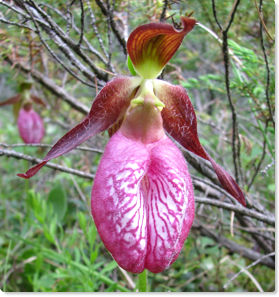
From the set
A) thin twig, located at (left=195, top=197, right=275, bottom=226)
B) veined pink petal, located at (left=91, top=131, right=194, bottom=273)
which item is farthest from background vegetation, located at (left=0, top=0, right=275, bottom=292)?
veined pink petal, located at (left=91, top=131, right=194, bottom=273)

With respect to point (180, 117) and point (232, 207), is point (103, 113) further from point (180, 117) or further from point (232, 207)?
point (232, 207)

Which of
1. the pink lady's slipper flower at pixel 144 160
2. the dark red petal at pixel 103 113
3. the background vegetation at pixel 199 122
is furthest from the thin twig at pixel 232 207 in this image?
the dark red petal at pixel 103 113

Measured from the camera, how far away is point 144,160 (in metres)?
0.65

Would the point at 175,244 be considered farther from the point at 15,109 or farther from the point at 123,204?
the point at 15,109

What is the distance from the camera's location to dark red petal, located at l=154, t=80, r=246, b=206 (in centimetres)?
74

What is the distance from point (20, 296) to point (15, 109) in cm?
119

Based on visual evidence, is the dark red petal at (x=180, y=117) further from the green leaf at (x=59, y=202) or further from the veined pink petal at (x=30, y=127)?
the veined pink petal at (x=30, y=127)

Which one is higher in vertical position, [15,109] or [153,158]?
[153,158]

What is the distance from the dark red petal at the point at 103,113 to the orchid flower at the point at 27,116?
1.18 metres

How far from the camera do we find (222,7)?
3.73 ft

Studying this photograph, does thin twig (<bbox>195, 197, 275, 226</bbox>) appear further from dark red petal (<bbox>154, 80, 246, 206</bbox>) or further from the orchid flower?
the orchid flower

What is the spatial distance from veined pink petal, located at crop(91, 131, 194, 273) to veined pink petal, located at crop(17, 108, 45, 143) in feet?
4.21

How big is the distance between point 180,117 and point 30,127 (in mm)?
1298

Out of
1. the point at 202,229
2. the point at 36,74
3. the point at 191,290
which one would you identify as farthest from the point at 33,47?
the point at 191,290
